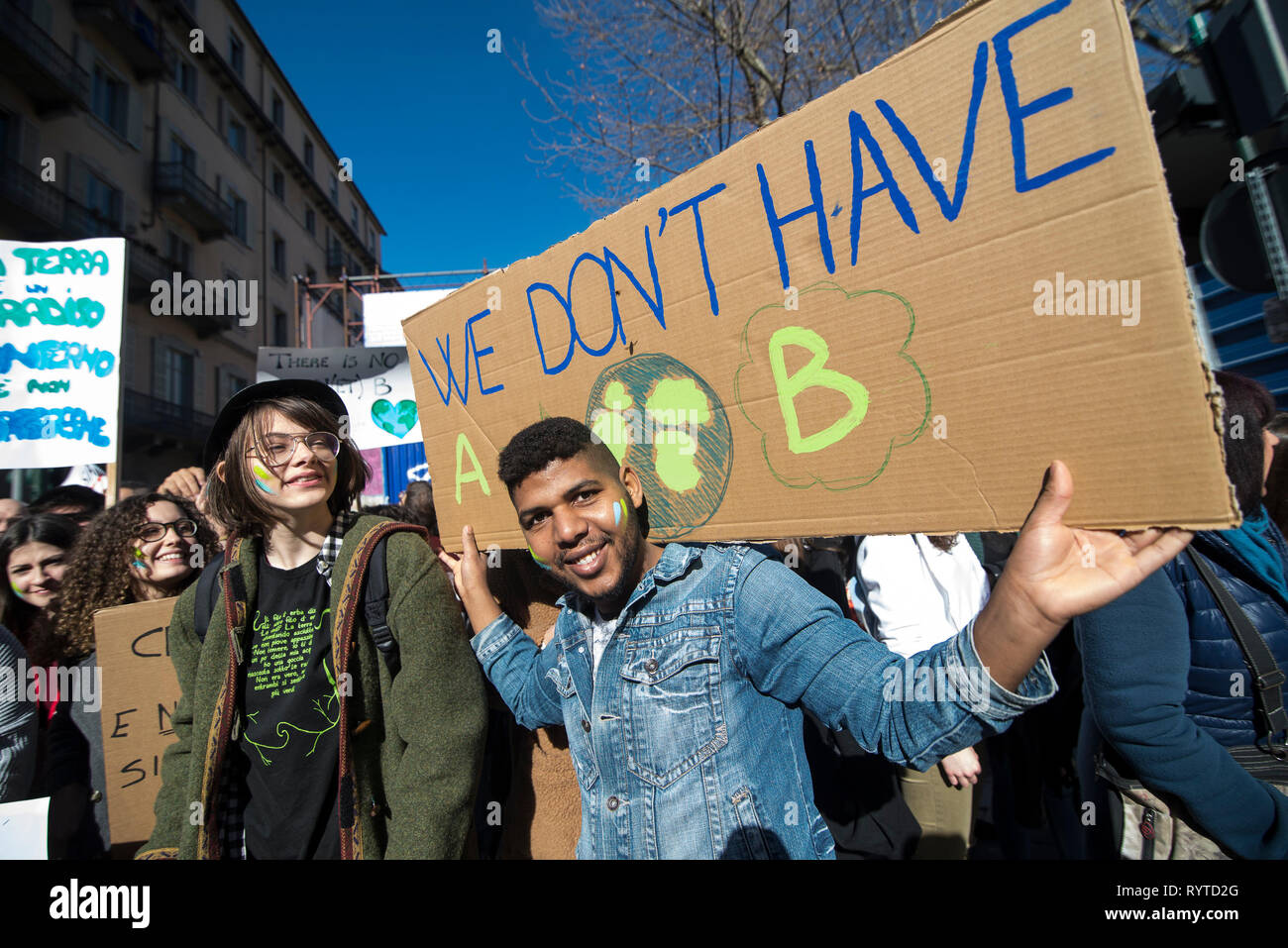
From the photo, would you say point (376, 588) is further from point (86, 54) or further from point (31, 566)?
point (86, 54)

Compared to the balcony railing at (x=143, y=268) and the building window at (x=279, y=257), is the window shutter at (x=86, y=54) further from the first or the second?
the building window at (x=279, y=257)

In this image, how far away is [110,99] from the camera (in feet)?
57.9

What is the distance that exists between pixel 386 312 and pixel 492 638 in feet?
23.4

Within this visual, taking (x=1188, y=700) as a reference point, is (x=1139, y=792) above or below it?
below

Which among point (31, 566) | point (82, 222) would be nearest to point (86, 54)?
point (82, 222)

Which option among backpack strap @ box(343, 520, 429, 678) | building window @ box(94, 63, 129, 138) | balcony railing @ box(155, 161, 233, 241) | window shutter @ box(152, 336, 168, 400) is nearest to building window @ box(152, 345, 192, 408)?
window shutter @ box(152, 336, 168, 400)

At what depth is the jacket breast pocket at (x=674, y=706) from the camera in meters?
1.38

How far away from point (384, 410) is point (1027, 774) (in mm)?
4268

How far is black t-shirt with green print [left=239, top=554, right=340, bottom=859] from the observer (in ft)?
5.41

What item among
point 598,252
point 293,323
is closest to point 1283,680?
point 598,252

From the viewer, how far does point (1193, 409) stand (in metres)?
0.94
